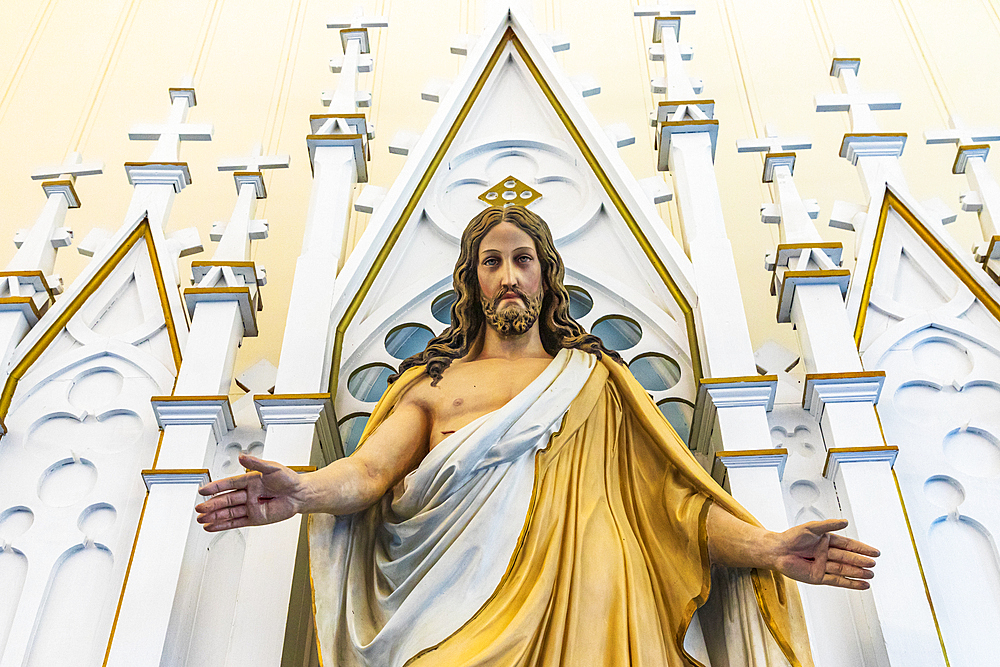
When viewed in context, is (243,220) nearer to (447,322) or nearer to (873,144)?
(447,322)

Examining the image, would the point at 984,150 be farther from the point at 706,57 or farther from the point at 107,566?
the point at 107,566

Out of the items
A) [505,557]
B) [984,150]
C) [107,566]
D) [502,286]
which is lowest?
[505,557]

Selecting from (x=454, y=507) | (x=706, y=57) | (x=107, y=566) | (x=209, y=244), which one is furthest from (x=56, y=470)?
(x=706, y=57)

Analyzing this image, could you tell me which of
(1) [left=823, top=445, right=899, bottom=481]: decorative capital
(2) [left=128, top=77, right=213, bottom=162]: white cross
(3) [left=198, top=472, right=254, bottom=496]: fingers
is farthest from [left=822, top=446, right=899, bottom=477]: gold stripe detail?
(2) [left=128, top=77, right=213, bottom=162]: white cross

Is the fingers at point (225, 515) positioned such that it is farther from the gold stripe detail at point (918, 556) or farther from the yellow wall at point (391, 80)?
the yellow wall at point (391, 80)

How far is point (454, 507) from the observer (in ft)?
9.72

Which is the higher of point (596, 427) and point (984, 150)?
point (984, 150)

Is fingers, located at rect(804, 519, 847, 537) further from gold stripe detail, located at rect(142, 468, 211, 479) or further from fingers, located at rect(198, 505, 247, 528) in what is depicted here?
gold stripe detail, located at rect(142, 468, 211, 479)

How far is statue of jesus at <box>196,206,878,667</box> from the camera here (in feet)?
8.95

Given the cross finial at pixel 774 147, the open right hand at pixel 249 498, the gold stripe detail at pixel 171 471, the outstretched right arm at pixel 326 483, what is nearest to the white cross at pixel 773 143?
the cross finial at pixel 774 147

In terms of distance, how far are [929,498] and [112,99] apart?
16.1 ft

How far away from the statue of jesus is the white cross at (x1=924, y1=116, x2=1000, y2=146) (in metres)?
2.12

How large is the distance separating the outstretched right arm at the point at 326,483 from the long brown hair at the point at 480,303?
0.86ft

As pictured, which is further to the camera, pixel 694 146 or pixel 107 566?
pixel 694 146
